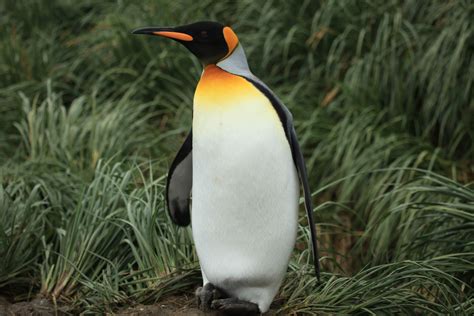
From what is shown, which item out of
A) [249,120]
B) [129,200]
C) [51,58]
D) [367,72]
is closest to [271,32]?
[367,72]

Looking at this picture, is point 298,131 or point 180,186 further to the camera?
point 298,131

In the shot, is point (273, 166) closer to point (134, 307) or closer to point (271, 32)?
point (134, 307)

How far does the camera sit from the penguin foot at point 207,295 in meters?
3.00

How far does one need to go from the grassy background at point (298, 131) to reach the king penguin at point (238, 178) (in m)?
0.26

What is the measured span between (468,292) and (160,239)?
1314 mm

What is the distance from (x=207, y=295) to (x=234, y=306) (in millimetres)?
113

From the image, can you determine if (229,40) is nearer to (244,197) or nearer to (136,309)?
(244,197)

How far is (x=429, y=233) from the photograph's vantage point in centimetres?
384

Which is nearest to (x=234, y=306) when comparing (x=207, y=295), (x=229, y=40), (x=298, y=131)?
(x=207, y=295)

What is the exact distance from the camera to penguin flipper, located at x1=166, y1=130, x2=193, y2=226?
317 cm

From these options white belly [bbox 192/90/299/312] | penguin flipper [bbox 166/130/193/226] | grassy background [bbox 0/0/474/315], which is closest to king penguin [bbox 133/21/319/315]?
white belly [bbox 192/90/299/312]

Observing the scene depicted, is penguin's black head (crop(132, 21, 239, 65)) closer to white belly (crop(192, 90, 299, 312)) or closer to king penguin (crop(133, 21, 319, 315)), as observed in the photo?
king penguin (crop(133, 21, 319, 315))

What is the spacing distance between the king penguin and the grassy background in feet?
0.87

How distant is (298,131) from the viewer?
206 inches
